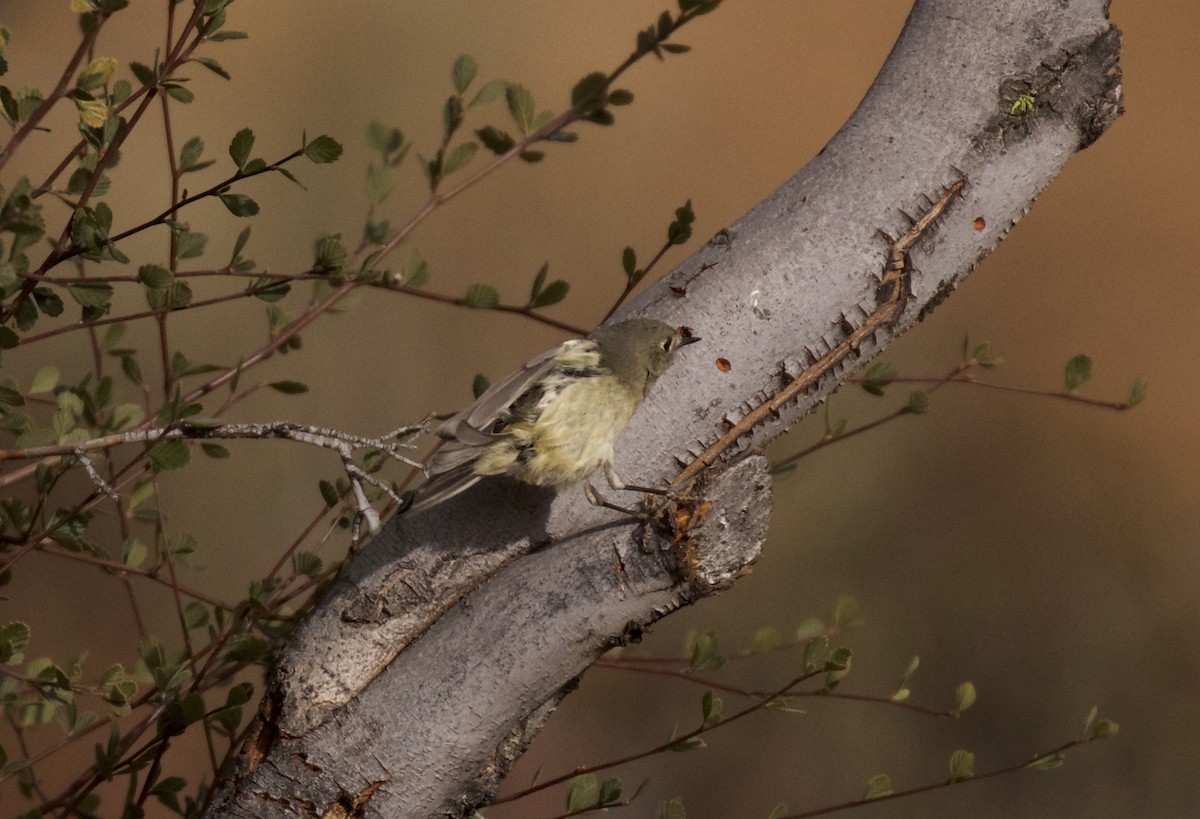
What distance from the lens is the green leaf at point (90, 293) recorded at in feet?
3.44

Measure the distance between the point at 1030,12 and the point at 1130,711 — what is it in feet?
8.70

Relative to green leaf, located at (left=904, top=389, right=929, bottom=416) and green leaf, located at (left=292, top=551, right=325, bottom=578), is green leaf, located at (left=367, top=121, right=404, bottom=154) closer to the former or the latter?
green leaf, located at (left=292, top=551, right=325, bottom=578)

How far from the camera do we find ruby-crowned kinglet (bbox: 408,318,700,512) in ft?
3.95

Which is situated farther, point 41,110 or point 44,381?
point 44,381

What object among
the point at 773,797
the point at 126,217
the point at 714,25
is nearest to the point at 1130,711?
the point at 773,797

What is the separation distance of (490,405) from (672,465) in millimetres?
230

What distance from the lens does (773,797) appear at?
3369 millimetres

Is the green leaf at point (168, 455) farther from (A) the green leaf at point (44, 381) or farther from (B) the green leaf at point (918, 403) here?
(B) the green leaf at point (918, 403)

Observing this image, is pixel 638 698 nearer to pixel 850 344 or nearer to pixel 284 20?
pixel 850 344

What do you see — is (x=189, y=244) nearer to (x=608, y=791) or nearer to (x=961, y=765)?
(x=608, y=791)

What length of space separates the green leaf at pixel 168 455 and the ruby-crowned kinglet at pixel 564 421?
282 millimetres

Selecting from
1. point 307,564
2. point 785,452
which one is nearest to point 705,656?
point 307,564

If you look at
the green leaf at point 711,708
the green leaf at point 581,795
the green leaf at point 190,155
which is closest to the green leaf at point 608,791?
the green leaf at point 581,795

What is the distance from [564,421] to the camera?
4.19 feet
